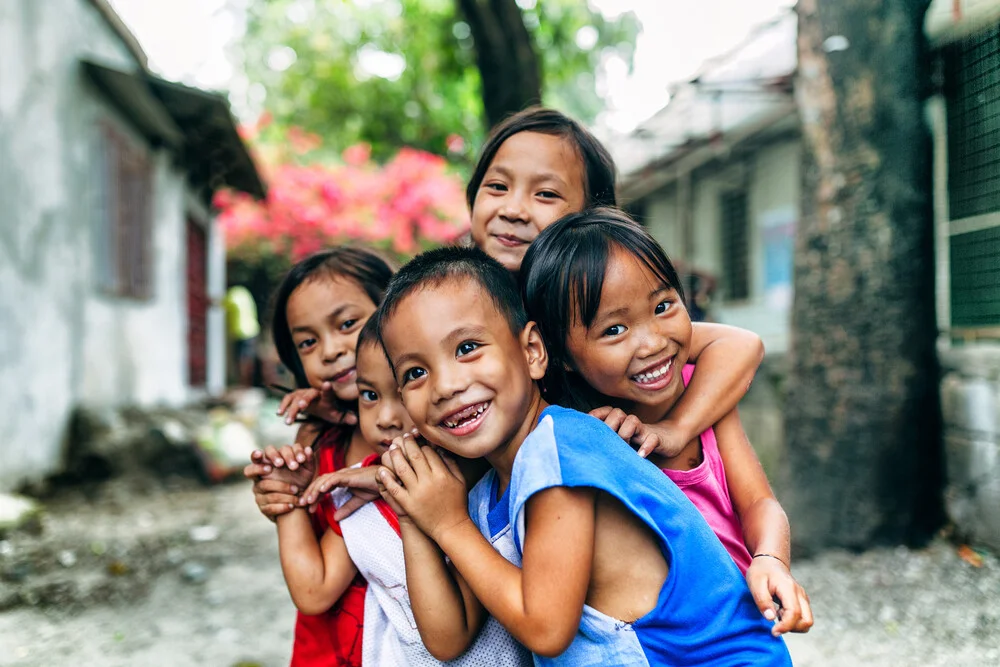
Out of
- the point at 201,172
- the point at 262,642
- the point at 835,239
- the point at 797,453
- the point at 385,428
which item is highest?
the point at 201,172

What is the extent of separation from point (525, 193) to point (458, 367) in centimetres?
63

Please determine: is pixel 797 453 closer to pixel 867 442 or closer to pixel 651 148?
pixel 867 442

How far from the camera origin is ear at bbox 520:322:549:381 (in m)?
1.44

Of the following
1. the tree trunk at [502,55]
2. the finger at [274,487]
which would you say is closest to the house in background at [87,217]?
the tree trunk at [502,55]

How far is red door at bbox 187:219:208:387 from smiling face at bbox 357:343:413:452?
938cm

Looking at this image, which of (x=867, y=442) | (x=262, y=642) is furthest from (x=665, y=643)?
(x=867, y=442)

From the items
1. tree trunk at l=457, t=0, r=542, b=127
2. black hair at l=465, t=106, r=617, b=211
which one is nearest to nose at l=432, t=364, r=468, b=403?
black hair at l=465, t=106, r=617, b=211

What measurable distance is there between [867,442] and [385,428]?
2.95 metres

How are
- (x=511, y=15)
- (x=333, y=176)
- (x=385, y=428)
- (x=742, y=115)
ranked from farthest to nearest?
(x=333, y=176), (x=742, y=115), (x=511, y=15), (x=385, y=428)

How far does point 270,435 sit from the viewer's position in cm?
803

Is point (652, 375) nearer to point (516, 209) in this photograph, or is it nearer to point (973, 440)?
point (516, 209)

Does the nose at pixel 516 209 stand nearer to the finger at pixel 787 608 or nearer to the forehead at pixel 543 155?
the forehead at pixel 543 155

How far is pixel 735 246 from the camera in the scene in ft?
31.5

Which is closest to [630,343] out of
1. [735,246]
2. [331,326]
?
[331,326]
